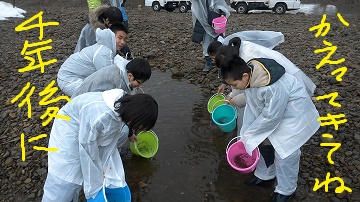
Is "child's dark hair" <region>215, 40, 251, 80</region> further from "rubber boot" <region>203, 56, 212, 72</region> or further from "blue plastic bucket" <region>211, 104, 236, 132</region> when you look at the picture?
"rubber boot" <region>203, 56, 212, 72</region>

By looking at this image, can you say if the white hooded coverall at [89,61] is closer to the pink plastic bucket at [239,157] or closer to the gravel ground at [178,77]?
the gravel ground at [178,77]

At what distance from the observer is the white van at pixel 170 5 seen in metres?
17.3

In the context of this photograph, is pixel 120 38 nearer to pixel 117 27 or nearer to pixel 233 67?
pixel 117 27

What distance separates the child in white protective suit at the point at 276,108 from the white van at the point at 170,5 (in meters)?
14.8

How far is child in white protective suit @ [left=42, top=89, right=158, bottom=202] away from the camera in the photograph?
2.29 metres

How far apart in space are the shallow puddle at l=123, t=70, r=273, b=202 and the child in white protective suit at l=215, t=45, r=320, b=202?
666mm

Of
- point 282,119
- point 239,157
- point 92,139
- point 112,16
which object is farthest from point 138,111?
point 112,16

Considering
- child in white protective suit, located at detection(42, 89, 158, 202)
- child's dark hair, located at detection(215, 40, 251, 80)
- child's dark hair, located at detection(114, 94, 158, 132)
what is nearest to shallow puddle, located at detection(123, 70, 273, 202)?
child in white protective suit, located at detection(42, 89, 158, 202)

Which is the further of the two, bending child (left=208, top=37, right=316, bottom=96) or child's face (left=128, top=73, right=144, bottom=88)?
bending child (left=208, top=37, right=316, bottom=96)

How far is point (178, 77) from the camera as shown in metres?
6.51

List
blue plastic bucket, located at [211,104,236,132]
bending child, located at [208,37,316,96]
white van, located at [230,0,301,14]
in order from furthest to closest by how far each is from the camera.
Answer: white van, located at [230,0,301,14]
blue plastic bucket, located at [211,104,236,132]
bending child, located at [208,37,316,96]

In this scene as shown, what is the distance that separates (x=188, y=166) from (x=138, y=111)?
2005 millimetres

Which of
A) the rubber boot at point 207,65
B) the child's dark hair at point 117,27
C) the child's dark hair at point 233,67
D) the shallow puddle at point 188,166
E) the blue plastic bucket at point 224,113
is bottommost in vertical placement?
the shallow puddle at point 188,166

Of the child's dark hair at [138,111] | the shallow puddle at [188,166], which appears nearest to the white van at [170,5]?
the shallow puddle at [188,166]
